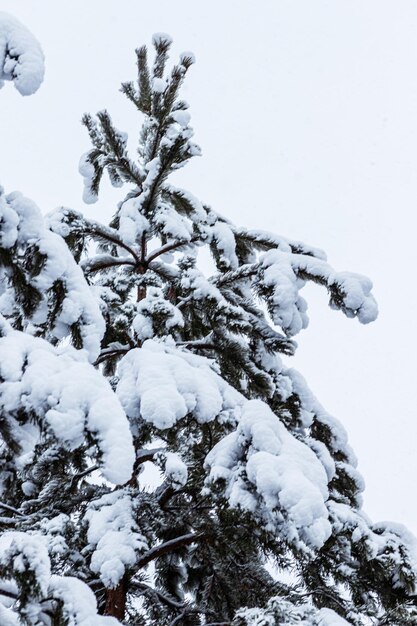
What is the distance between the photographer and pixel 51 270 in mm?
2963

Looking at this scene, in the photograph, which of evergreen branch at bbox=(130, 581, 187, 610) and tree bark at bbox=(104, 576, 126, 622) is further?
evergreen branch at bbox=(130, 581, 187, 610)

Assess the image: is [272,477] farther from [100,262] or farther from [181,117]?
[181,117]

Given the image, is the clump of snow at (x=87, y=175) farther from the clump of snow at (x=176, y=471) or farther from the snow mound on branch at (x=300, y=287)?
the clump of snow at (x=176, y=471)

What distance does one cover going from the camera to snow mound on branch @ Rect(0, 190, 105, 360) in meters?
2.91

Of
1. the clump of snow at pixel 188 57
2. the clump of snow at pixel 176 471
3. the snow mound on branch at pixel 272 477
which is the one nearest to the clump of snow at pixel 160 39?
the clump of snow at pixel 188 57

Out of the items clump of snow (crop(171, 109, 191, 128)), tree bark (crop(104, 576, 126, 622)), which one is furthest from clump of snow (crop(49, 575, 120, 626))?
clump of snow (crop(171, 109, 191, 128))

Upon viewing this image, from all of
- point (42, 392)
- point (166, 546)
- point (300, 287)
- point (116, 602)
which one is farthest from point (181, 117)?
point (116, 602)

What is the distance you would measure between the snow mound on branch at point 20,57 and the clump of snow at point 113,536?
2288 mm

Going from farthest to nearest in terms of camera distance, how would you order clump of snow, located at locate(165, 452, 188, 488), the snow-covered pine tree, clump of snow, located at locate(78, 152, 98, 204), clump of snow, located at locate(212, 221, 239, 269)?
1. clump of snow, located at locate(78, 152, 98, 204)
2. clump of snow, located at locate(212, 221, 239, 269)
3. clump of snow, located at locate(165, 452, 188, 488)
4. the snow-covered pine tree

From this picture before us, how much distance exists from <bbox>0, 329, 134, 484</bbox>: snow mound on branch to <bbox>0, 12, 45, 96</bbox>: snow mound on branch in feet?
3.57

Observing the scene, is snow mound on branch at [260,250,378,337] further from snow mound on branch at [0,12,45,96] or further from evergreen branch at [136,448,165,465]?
snow mound on branch at [0,12,45,96]

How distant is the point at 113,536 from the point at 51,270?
1493 millimetres

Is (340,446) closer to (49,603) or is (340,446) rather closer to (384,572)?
(384,572)

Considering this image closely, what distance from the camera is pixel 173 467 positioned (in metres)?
3.46
